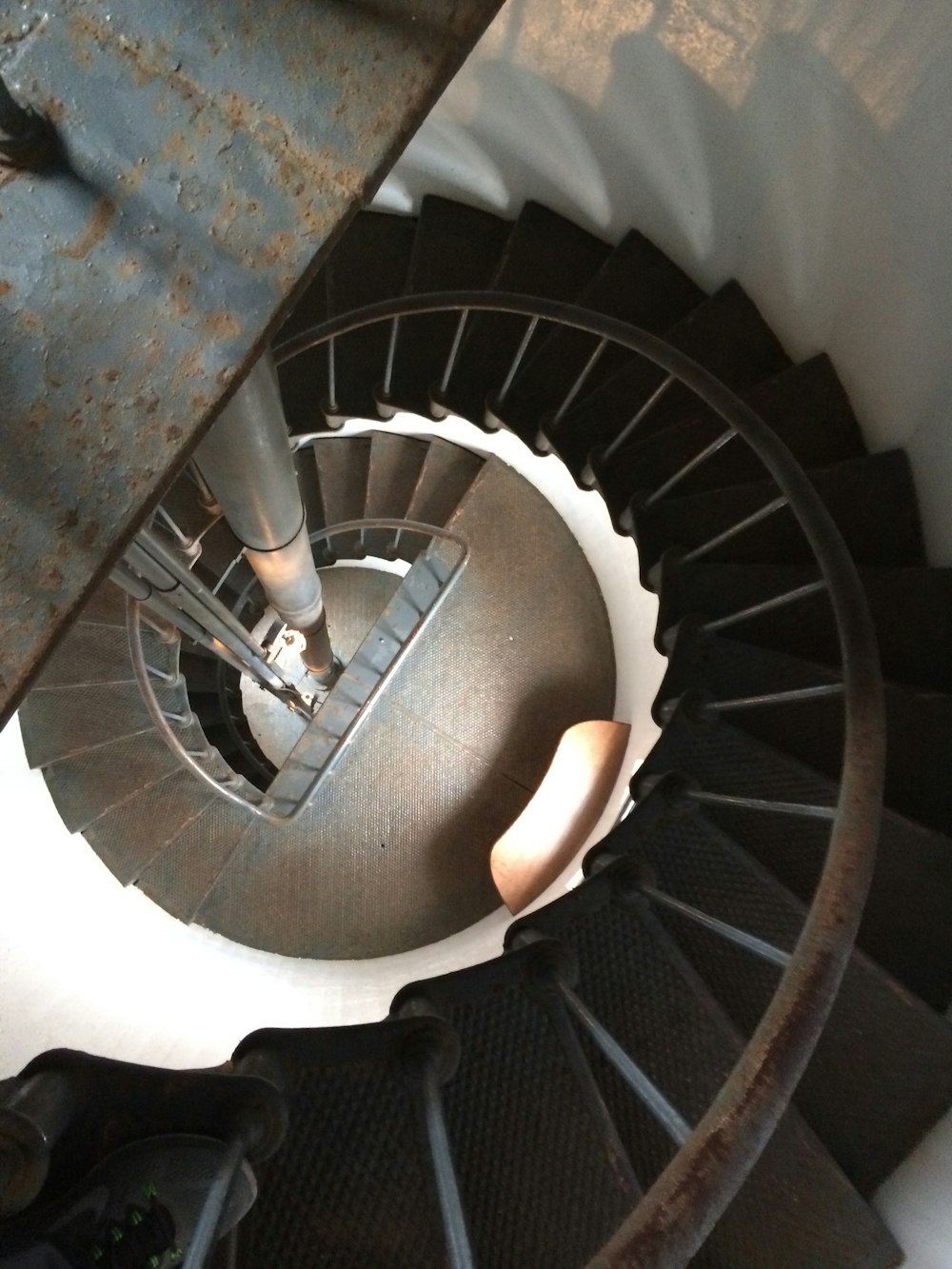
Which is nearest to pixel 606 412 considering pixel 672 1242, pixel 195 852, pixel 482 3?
pixel 482 3

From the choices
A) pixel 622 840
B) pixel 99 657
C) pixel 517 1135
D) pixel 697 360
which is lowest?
pixel 517 1135

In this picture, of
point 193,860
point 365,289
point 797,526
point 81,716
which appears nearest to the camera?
point 797,526

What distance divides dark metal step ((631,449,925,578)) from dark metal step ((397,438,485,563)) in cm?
301

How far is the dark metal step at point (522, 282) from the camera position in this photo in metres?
4.46

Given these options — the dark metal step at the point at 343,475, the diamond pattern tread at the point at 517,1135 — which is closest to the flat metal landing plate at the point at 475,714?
the dark metal step at the point at 343,475

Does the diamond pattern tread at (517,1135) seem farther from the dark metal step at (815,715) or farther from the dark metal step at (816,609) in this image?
the dark metal step at (816,609)

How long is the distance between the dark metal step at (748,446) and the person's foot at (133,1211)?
3.02 meters

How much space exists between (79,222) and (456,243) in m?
3.69

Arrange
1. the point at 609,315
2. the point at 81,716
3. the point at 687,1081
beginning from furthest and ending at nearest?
1. the point at 81,716
2. the point at 609,315
3. the point at 687,1081

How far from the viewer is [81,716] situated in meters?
4.74

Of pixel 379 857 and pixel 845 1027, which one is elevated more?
pixel 845 1027

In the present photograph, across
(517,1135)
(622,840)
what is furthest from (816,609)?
(517,1135)

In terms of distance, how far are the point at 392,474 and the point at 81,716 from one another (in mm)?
3187

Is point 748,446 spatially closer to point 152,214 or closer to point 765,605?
point 765,605
